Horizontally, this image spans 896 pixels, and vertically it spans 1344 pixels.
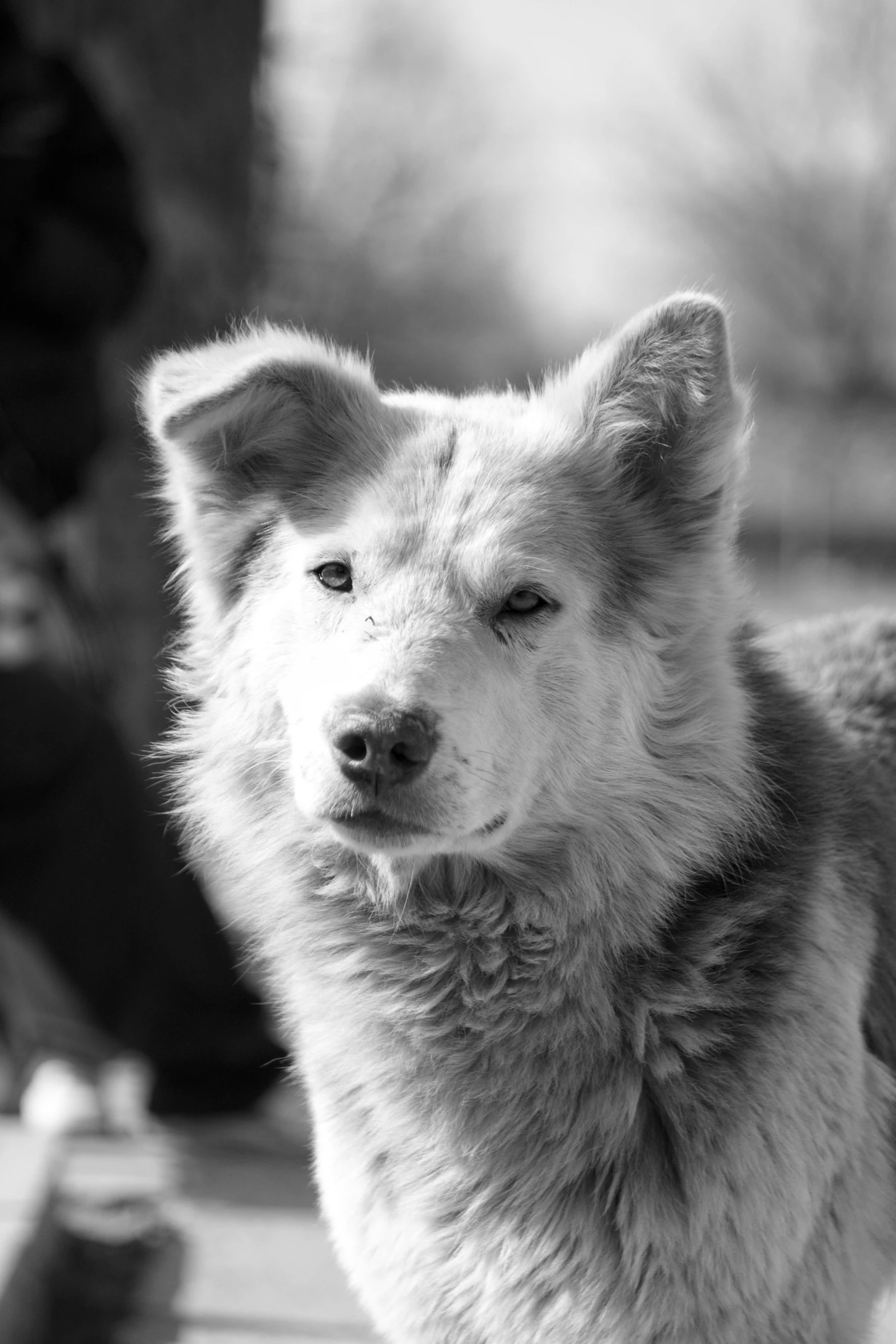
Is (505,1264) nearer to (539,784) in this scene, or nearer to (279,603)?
(539,784)

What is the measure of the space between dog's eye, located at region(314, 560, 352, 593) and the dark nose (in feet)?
1.33

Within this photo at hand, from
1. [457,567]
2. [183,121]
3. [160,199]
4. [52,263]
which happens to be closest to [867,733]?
[457,567]

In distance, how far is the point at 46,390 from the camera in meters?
4.41

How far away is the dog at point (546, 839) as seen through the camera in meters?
2.25

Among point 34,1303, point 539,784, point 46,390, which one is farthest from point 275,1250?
point 46,390

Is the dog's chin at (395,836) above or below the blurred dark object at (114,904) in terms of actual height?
above

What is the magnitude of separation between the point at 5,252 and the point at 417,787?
2971 mm

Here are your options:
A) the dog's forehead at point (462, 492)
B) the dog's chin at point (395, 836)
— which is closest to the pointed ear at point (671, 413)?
the dog's forehead at point (462, 492)

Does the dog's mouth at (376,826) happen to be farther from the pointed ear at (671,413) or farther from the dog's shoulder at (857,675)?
the dog's shoulder at (857,675)

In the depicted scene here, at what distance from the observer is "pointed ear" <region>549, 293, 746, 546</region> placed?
2.49 metres

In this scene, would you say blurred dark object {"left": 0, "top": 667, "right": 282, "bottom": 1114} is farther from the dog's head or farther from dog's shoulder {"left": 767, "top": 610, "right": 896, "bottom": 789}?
dog's shoulder {"left": 767, "top": 610, "right": 896, "bottom": 789}

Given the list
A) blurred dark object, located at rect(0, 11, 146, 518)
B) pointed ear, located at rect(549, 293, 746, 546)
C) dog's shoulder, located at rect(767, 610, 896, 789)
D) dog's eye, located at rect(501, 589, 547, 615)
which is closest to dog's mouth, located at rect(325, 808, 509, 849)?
dog's eye, located at rect(501, 589, 547, 615)

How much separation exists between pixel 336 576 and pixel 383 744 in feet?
1.61

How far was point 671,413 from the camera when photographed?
261cm
